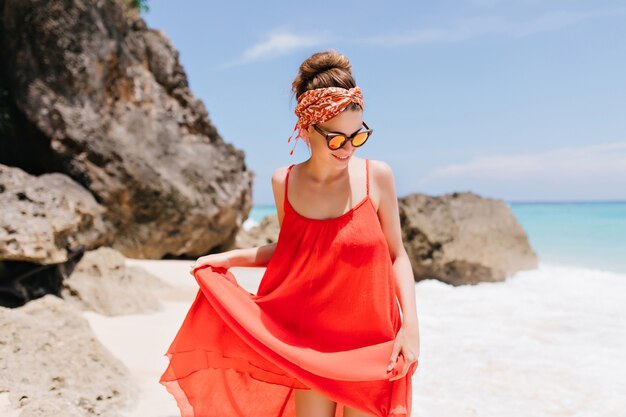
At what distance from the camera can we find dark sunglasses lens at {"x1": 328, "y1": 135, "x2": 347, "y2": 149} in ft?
7.44

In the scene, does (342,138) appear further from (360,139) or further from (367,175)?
(367,175)

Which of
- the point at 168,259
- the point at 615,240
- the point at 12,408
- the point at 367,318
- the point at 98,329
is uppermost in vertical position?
the point at 367,318

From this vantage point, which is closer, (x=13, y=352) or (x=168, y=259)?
(x=13, y=352)

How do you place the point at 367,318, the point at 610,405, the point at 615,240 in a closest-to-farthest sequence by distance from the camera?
the point at 367,318
the point at 610,405
the point at 615,240

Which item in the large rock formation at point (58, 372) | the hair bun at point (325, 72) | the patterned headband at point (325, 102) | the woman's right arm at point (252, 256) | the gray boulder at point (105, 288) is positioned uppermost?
the hair bun at point (325, 72)

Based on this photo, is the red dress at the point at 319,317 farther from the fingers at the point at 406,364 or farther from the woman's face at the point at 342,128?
the woman's face at the point at 342,128

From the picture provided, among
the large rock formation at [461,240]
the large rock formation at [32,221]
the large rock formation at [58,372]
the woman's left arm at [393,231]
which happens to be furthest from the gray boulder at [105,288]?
the large rock formation at [461,240]

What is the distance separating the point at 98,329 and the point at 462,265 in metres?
6.58

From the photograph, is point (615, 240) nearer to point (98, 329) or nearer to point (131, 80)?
point (131, 80)

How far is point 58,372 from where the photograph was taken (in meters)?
3.29

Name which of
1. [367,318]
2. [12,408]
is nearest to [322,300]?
[367,318]

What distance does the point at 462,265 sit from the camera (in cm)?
963

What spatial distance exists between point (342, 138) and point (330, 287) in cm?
64

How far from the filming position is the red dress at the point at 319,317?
2.27 meters
